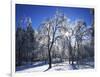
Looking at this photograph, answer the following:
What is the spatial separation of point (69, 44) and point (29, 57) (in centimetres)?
51

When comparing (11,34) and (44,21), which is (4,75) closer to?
(11,34)

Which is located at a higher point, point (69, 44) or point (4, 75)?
point (69, 44)

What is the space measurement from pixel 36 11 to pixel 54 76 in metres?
0.79

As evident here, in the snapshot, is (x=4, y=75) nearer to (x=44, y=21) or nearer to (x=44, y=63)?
(x=44, y=63)

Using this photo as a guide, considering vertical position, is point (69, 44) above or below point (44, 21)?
below

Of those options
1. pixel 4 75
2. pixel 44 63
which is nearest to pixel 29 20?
pixel 44 63

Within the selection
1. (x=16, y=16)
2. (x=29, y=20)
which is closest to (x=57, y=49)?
(x=29, y=20)

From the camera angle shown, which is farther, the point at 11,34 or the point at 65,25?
the point at 65,25

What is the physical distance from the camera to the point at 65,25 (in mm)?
2305

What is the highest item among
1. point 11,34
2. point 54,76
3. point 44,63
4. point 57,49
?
point 11,34

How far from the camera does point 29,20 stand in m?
2.19

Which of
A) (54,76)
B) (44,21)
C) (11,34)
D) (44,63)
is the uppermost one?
(44,21)

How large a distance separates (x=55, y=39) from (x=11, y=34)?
0.51m

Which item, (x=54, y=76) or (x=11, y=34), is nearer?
(x=11, y=34)
